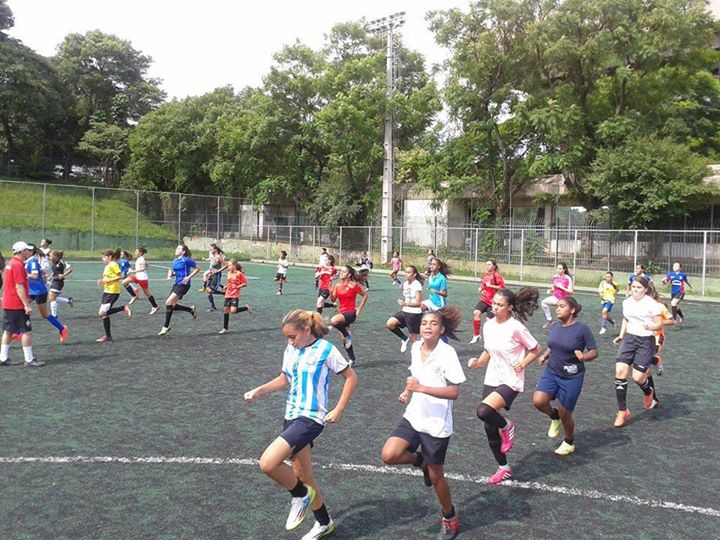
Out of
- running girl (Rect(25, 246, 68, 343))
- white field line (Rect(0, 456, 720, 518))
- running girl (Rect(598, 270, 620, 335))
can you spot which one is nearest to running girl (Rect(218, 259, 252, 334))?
running girl (Rect(25, 246, 68, 343))

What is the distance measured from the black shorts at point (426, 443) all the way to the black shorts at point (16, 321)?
294 inches

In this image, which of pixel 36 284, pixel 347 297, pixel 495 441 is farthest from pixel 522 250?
pixel 495 441

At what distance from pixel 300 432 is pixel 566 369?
3.18 m

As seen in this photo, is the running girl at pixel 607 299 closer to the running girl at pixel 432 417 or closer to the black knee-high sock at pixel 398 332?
the black knee-high sock at pixel 398 332

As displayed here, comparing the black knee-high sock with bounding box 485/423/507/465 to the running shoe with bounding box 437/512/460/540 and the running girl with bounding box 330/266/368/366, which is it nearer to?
the running shoe with bounding box 437/512/460/540

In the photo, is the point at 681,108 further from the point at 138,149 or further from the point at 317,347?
the point at 138,149

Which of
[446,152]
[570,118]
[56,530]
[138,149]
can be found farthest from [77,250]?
[56,530]

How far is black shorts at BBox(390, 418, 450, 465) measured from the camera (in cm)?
450

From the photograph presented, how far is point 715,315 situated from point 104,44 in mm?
63468

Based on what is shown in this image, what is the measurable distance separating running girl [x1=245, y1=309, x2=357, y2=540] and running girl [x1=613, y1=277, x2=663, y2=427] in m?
4.55

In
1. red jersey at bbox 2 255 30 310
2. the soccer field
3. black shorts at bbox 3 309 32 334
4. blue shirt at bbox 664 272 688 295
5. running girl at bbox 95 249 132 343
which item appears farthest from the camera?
blue shirt at bbox 664 272 688 295

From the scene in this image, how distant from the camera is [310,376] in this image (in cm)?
458

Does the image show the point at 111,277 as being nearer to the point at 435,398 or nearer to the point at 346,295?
the point at 346,295

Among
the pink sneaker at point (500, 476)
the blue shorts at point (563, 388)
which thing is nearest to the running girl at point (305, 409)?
the pink sneaker at point (500, 476)
